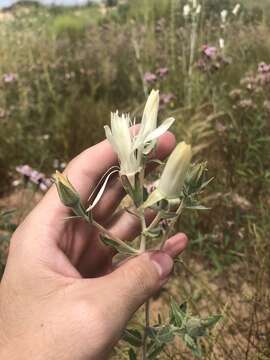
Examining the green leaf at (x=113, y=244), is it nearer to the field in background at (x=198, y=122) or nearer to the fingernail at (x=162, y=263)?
the fingernail at (x=162, y=263)

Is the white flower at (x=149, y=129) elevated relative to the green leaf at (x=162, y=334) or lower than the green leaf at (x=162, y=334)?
elevated

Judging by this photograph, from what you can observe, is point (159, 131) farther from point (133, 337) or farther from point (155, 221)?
point (133, 337)

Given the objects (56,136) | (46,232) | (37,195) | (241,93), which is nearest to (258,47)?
(241,93)

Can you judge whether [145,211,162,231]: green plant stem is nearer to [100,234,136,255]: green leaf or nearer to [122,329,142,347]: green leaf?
[100,234,136,255]: green leaf

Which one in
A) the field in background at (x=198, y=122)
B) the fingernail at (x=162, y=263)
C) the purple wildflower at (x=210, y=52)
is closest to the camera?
the fingernail at (x=162, y=263)

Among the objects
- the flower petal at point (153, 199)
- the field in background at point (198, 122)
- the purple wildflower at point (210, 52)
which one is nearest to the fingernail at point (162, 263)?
the flower petal at point (153, 199)

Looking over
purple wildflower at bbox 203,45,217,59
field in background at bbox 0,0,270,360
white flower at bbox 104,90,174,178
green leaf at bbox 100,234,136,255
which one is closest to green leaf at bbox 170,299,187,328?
green leaf at bbox 100,234,136,255

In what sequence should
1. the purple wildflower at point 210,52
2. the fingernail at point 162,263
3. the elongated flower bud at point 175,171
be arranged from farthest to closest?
the purple wildflower at point 210,52, the fingernail at point 162,263, the elongated flower bud at point 175,171
